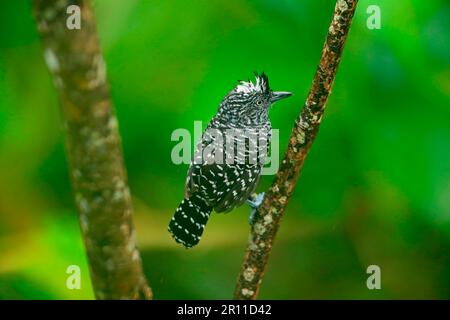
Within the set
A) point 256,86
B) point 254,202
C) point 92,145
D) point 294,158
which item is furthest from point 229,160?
point 92,145

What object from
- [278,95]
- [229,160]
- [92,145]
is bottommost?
[92,145]

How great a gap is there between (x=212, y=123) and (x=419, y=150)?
2.69ft

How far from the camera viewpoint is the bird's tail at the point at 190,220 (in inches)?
79.6

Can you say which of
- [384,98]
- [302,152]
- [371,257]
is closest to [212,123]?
[302,152]

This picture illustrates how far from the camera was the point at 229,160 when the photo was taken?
2072 mm

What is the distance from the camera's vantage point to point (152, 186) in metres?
2.08

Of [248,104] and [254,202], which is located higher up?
[248,104]

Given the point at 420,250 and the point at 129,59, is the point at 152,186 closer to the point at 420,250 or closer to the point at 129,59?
the point at 129,59

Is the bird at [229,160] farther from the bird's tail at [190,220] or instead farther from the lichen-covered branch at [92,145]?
the lichen-covered branch at [92,145]

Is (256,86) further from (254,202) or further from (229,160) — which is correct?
(254,202)

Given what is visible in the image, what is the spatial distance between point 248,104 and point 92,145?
102 cm

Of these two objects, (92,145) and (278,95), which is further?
(278,95)

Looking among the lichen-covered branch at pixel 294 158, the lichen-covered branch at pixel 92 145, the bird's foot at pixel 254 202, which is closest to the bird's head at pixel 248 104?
the bird's foot at pixel 254 202

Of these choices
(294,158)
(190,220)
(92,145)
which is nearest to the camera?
(92,145)
